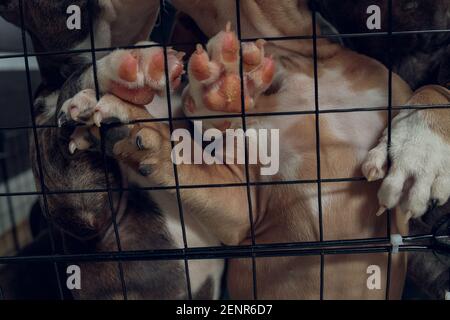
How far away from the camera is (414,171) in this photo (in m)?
0.86

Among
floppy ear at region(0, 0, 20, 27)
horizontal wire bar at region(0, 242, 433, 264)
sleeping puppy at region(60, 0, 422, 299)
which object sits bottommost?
horizontal wire bar at region(0, 242, 433, 264)

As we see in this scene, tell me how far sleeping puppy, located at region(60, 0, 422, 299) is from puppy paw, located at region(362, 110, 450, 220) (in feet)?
0.27

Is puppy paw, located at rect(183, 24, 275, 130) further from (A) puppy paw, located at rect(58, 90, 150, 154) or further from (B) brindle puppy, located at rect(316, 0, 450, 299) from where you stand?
(B) brindle puppy, located at rect(316, 0, 450, 299)

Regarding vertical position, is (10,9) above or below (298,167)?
above

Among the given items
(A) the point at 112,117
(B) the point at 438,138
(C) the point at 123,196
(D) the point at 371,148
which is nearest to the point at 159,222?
(C) the point at 123,196

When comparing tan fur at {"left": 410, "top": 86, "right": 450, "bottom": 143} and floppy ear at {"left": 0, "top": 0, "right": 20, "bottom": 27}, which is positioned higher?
floppy ear at {"left": 0, "top": 0, "right": 20, "bottom": 27}

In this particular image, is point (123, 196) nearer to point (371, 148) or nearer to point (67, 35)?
point (67, 35)

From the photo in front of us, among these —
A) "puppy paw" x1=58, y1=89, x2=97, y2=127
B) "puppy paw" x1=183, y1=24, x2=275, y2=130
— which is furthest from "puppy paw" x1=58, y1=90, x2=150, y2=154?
"puppy paw" x1=183, y1=24, x2=275, y2=130

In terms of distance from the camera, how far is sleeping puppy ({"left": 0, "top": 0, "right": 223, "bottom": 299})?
102cm

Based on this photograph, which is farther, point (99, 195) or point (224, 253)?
point (99, 195)

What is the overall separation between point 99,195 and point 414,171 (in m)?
0.56

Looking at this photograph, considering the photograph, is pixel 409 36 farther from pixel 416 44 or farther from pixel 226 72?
pixel 226 72

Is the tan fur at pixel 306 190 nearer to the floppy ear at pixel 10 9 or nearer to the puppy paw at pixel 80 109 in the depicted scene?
the puppy paw at pixel 80 109

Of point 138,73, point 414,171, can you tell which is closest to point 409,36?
point 414,171
